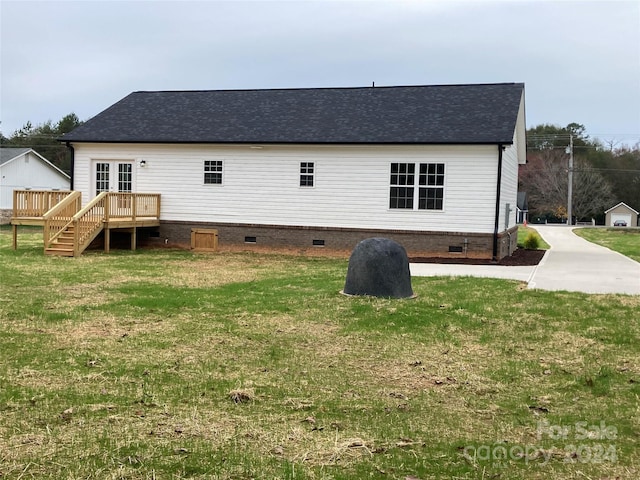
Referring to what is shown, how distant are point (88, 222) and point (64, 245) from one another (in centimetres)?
102

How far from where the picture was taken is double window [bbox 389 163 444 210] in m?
19.0

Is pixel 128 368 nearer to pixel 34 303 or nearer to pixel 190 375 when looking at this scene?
pixel 190 375

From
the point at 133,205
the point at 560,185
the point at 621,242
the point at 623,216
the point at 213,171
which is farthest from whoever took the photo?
the point at 560,185

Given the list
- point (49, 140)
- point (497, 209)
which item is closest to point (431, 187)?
point (497, 209)

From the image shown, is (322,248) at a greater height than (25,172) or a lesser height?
lesser

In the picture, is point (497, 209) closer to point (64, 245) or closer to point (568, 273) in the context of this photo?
point (568, 273)

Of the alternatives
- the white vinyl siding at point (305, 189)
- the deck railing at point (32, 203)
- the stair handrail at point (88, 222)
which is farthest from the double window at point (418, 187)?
the deck railing at point (32, 203)

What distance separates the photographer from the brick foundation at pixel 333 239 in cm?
1872

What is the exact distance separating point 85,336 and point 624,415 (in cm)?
598

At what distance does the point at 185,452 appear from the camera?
4.11 meters

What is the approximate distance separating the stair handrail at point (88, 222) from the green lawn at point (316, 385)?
7.19m

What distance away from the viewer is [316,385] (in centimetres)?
578

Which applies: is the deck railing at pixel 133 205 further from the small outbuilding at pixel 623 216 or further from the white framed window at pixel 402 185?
the small outbuilding at pixel 623 216

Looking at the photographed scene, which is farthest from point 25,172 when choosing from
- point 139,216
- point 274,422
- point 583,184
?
point 583,184
